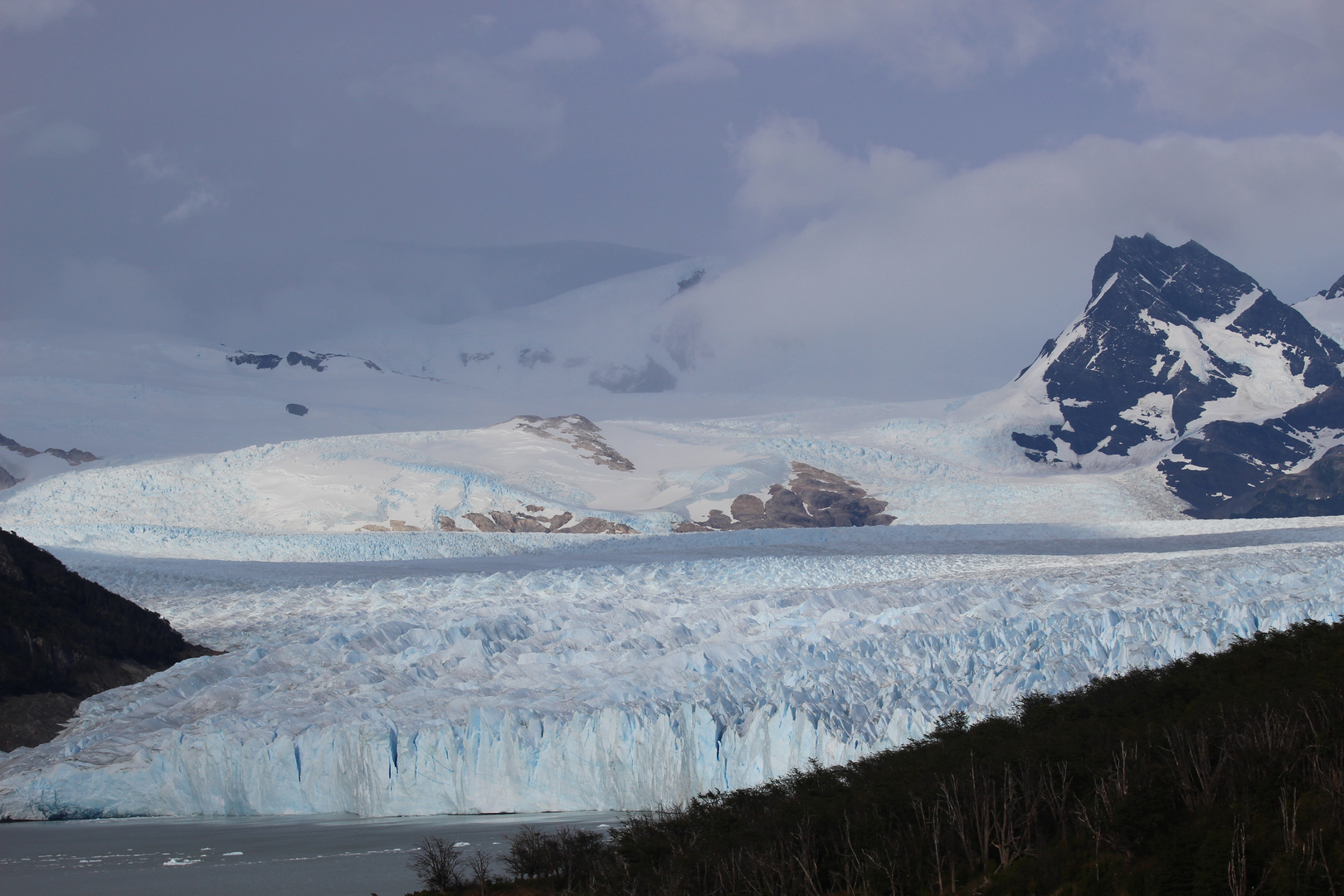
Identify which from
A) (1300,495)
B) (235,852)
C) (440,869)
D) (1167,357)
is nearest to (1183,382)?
(1167,357)

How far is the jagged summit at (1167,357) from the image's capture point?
360 ft

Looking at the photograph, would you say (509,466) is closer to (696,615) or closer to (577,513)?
(577,513)

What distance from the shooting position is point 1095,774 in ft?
45.5

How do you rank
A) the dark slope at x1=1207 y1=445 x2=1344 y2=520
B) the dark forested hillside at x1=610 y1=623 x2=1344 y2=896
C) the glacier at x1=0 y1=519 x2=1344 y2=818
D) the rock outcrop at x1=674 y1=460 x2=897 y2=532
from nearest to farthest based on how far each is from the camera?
the dark forested hillside at x1=610 y1=623 x2=1344 y2=896 → the glacier at x1=0 y1=519 x2=1344 y2=818 → the rock outcrop at x1=674 y1=460 x2=897 y2=532 → the dark slope at x1=1207 y1=445 x2=1344 y2=520

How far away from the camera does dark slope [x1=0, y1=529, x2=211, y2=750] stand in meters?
23.6

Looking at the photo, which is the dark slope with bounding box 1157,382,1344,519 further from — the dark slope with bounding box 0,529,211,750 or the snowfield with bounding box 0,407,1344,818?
the dark slope with bounding box 0,529,211,750

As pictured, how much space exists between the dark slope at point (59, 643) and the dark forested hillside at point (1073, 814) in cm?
1471

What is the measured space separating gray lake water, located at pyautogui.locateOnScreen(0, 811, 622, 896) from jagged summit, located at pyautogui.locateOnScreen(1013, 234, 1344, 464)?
89.3 m

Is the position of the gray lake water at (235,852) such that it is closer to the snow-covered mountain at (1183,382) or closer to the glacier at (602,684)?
the glacier at (602,684)

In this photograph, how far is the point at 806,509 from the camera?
229 feet

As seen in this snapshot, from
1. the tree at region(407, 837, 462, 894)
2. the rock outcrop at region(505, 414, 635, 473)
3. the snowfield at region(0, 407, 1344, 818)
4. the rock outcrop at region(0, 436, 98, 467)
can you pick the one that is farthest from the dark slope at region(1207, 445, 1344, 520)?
the rock outcrop at region(0, 436, 98, 467)

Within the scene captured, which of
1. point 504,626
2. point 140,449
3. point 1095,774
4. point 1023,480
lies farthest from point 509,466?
point 1095,774

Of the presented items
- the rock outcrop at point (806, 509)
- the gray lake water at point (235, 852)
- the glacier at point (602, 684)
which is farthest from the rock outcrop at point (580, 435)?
the gray lake water at point (235, 852)

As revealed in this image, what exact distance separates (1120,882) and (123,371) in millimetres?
125558
